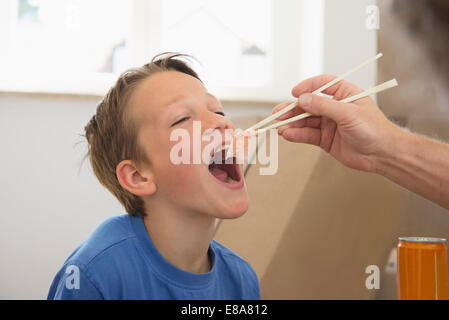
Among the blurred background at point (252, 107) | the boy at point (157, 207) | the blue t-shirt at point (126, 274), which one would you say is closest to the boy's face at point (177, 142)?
the boy at point (157, 207)

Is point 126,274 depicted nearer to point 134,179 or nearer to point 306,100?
point 134,179

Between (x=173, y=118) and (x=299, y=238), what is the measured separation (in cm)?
78

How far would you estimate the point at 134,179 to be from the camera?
1.04m

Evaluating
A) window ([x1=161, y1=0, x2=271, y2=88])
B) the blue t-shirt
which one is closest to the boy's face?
the blue t-shirt

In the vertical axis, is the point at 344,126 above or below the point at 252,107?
below

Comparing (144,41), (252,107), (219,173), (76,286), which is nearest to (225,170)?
(219,173)

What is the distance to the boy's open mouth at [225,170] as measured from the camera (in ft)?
3.50

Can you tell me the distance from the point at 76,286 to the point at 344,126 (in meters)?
0.65

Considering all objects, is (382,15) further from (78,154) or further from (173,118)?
(78,154)

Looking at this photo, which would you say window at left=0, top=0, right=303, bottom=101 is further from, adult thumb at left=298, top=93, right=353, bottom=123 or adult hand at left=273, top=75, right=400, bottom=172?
adult thumb at left=298, top=93, right=353, bottom=123

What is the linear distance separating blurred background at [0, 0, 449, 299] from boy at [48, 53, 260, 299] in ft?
1.64

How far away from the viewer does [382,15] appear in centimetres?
196

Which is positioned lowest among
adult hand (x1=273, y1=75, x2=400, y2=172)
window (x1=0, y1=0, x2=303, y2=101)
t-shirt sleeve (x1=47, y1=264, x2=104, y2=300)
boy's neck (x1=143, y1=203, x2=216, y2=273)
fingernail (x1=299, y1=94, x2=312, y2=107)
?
t-shirt sleeve (x1=47, y1=264, x2=104, y2=300)

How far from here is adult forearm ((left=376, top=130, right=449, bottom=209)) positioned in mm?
1026
